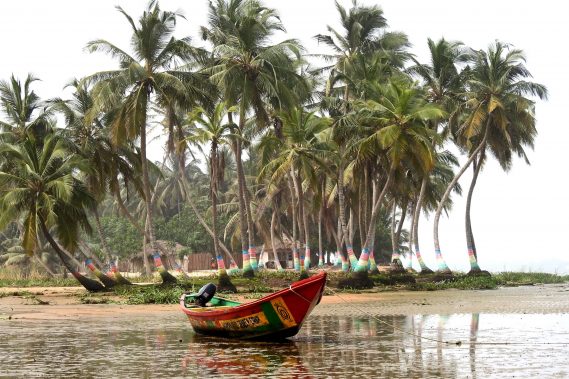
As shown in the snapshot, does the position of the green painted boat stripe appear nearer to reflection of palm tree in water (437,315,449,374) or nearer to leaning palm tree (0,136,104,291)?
reflection of palm tree in water (437,315,449,374)

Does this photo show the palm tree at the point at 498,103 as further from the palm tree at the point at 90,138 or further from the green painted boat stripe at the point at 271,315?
the green painted boat stripe at the point at 271,315

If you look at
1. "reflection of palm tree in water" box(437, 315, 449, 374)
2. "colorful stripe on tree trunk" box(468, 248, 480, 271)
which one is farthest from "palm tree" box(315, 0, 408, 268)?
"reflection of palm tree in water" box(437, 315, 449, 374)

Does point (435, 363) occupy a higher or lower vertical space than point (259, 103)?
lower

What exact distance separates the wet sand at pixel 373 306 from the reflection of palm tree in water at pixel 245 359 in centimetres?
836

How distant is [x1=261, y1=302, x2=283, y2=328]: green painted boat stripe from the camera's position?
17.1 metres

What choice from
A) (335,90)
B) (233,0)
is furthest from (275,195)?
(233,0)

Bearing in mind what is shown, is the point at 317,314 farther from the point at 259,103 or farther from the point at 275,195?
the point at 275,195

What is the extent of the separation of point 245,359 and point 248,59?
27178mm

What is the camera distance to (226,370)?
14383mm

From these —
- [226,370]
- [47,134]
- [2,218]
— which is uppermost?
[47,134]

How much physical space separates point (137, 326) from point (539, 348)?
11.0 metres

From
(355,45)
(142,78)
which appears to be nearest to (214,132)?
(142,78)

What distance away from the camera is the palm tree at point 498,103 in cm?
4538

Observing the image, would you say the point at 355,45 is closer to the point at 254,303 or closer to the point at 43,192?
the point at 43,192
